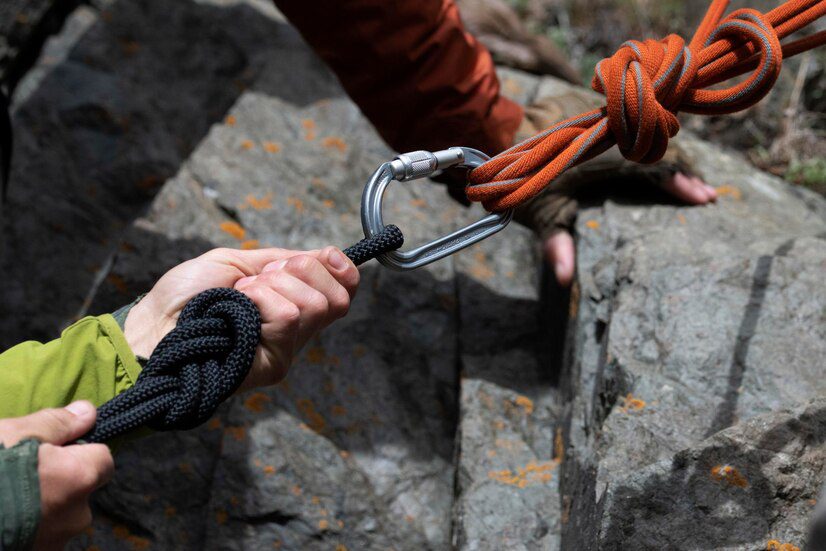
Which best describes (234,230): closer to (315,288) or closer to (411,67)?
(411,67)

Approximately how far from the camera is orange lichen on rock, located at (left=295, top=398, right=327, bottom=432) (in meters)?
2.32

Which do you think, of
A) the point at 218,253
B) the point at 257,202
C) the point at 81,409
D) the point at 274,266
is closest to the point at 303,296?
the point at 274,266

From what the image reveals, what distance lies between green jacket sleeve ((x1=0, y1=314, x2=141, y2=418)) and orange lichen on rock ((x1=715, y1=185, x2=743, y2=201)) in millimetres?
1970

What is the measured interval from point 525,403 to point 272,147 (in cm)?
141

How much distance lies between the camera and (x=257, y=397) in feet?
7.62

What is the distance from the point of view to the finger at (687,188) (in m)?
2.47

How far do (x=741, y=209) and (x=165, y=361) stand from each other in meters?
1.92

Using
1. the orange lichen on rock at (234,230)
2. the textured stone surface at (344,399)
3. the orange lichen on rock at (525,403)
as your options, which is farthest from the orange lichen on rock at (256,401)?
the orange lichen on rock at (525,403)

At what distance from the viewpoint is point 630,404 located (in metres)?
1.79

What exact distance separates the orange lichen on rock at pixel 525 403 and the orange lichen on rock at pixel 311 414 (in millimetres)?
583

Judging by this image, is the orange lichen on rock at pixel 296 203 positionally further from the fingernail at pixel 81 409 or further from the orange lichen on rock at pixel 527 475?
the fingernail at pixel 81 409

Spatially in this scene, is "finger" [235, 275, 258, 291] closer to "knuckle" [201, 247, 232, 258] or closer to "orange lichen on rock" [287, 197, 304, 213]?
"knuckle" [201, 247, 232, 258]

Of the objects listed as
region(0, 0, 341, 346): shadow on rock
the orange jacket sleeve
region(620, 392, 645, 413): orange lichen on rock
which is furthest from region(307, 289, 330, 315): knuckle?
region(0, 0, 341, 346): shadow on rock

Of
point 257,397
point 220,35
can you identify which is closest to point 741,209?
point 257,397
